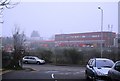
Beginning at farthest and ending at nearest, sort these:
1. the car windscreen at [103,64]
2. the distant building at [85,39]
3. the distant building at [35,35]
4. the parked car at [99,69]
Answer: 1. the distant building at [35,35]
2. the distant building at [85,39]
3. the car windscreen at [103,64]
4. the parked car at [99,69]

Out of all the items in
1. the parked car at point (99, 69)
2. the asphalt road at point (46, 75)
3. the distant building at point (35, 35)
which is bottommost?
the asphalt road at point (46, 75)

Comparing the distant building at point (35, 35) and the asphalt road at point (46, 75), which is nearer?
the asphalt road at point (46, 75)

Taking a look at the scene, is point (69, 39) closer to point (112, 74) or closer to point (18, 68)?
point (18, 68)

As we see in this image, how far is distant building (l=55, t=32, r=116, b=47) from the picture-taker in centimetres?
6900

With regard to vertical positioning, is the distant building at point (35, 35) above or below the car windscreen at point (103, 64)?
above

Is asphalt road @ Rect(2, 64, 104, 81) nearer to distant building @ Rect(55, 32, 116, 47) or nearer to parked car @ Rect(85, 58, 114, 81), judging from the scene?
parked car @ Rect(85, 58, 114, 81)

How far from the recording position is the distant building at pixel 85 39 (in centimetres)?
6900

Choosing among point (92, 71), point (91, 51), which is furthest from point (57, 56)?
point (92, 71)

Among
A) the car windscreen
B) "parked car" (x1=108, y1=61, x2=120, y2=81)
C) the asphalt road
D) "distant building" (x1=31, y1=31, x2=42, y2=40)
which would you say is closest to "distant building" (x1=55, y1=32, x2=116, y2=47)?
"distant building" (x1=31, y1=31, x2=42, y2=40)

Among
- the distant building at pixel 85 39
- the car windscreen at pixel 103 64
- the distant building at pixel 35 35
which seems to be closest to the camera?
the car windscreen at pixel 103 64

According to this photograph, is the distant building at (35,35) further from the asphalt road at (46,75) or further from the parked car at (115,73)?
the parked car at (115,73)

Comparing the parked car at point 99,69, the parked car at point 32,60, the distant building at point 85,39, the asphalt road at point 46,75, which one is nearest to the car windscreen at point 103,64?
the parked car at point 99,69

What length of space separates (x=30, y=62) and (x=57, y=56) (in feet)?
17.0

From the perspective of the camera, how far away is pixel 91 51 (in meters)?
54.0
